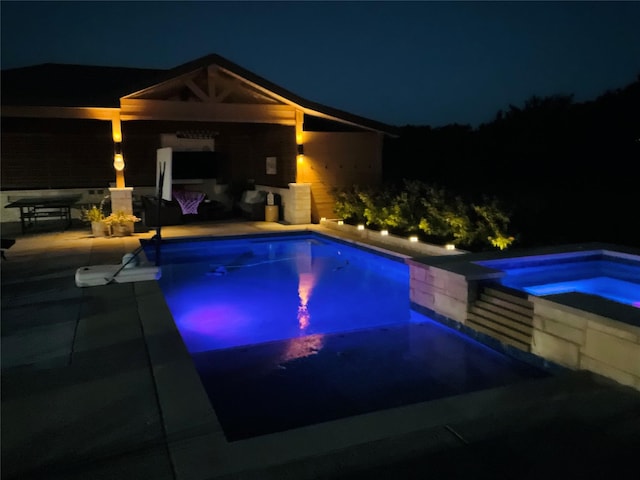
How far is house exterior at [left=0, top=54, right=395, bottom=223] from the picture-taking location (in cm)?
1255

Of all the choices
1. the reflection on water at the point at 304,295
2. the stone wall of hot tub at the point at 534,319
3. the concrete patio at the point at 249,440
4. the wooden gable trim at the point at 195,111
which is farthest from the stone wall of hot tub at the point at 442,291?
the wooden gable trim at the point at 195,111

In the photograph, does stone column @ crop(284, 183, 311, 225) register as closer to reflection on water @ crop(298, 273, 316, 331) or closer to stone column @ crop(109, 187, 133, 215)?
stone column @ crop(109, 187, 133, 215)

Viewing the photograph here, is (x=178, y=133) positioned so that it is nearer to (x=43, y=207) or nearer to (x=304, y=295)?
(x=43, y=207)

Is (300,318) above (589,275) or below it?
below

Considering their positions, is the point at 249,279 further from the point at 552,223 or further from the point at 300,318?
the point at 552,223

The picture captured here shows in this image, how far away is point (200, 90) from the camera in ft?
43.0

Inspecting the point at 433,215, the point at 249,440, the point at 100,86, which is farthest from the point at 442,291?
the point at 100,86

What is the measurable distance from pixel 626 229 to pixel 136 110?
35.4 feet

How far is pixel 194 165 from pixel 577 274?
1340 centimetres

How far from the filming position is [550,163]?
14.9m

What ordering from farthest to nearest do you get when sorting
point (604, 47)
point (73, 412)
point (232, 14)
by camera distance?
1. point (604, 47)
2. point (232, 14)
3. point (73, 412)

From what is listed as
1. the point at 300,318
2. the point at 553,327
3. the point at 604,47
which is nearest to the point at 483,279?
the point at 553,327

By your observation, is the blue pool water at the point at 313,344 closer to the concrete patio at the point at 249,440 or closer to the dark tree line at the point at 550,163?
the concrete patio at the point at 249,440

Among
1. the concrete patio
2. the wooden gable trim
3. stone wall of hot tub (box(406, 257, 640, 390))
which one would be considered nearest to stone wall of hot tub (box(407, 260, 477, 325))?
stone wall of hot tub (box(406, 257, 640, 390))
